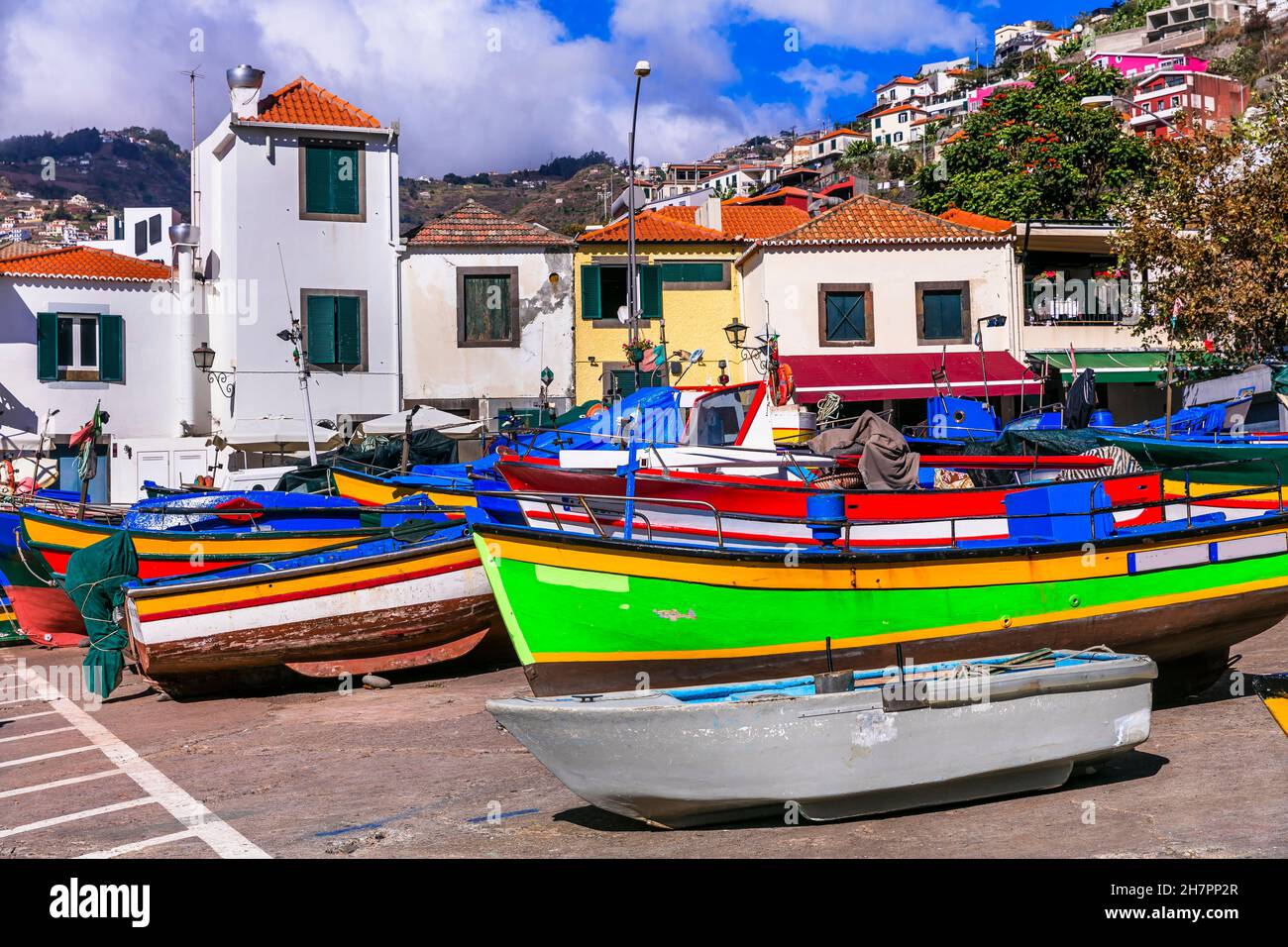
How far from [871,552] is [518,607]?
2754mm

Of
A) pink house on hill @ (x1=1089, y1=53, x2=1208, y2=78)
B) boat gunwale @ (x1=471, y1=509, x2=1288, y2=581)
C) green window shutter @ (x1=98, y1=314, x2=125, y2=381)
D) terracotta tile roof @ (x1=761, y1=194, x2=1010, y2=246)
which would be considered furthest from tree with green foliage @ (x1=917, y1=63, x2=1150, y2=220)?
pink house on hill @ (x1=1089, y1=53, x2=1208, y2=78)

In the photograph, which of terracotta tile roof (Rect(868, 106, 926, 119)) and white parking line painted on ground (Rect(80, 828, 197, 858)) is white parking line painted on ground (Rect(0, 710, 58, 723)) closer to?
white parking line painted on ground (Rect(80, 828, 197, 858))

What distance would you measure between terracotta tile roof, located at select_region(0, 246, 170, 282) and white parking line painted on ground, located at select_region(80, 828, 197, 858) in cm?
2495

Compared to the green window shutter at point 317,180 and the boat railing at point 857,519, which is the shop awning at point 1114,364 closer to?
the green window shutter at point 317,180

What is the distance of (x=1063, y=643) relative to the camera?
1048 cm

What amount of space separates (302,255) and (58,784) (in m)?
21.8

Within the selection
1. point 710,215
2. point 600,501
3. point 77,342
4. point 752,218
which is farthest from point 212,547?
point 752,218

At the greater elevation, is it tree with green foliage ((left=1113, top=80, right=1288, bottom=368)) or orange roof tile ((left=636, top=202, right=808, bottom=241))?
orange roof tile ((left=636, top=202, right=808, bottom=241))

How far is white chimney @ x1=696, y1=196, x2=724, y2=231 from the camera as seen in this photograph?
111 ft

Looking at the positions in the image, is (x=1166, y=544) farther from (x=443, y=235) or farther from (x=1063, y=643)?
(x=443, y=235)

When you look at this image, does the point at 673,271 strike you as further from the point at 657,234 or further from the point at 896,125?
the point at 896,125

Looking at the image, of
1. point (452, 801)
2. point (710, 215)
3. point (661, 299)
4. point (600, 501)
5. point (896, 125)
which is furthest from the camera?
point (896, 125)

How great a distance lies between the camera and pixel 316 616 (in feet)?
42.9
